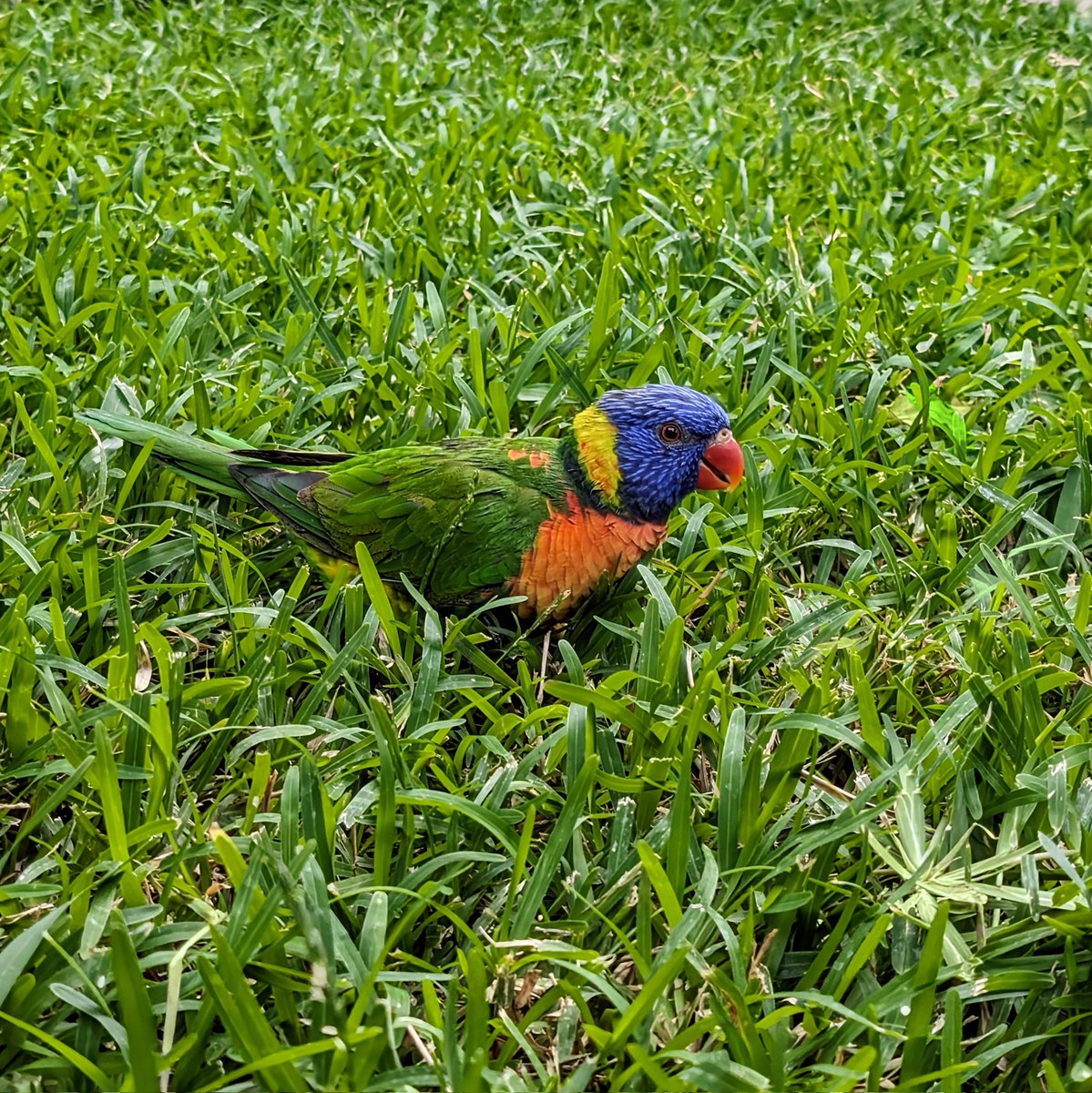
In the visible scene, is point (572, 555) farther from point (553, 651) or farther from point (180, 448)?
point (180, 448)

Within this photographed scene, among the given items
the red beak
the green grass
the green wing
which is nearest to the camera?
the green grass

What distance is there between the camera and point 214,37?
4.81 metres

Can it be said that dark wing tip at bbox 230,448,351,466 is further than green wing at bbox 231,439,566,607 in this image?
Yes

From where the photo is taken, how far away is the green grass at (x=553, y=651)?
130cm

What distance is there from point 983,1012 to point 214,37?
5.04 metres

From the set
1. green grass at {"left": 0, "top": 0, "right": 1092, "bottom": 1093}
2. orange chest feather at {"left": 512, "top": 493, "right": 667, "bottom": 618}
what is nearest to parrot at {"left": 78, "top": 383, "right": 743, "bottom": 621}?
orange chest feather at {"left": 512, "top": 493, "right": 667, "bottom": 618}

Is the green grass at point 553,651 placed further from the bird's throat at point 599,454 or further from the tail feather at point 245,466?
the bird's throat at point 599,454

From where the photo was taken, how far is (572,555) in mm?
1892

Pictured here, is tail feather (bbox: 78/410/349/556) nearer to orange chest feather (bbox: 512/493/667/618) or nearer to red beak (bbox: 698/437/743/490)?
orange chest feather (bbox: 512/493/667/618)

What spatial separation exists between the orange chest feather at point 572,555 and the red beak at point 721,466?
161 millimetres

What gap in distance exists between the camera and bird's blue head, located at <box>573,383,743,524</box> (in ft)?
6.25

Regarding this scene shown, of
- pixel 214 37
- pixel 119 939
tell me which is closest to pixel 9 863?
pixel 119 939

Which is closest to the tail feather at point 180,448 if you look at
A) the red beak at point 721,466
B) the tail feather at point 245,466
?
the tail feather at point 245,466

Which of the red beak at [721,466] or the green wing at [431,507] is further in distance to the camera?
the red beak at [721,466]
